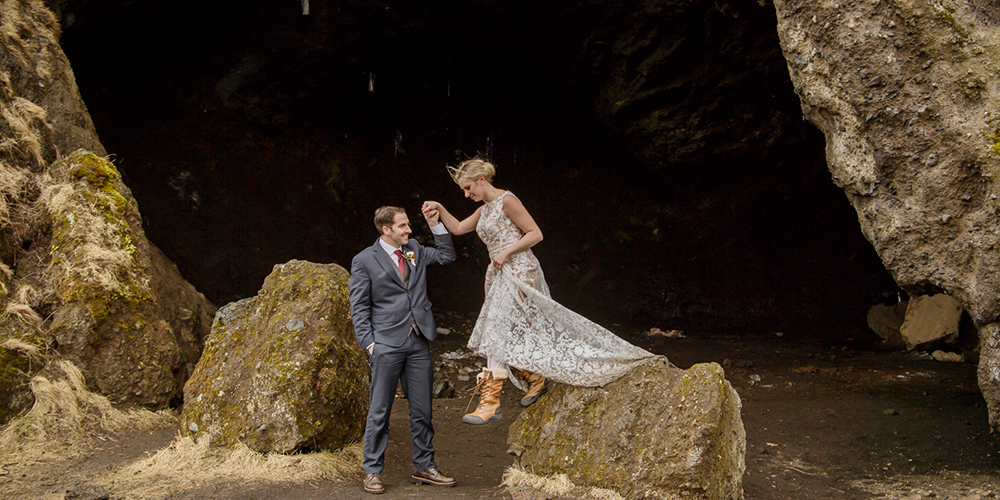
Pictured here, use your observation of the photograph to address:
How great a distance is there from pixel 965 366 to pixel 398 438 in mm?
6704

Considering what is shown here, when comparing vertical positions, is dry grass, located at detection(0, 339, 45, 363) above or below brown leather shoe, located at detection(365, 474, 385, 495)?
above

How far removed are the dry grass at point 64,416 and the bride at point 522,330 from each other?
107 inches

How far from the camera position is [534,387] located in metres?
4.37

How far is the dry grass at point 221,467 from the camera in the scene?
4.02 meters

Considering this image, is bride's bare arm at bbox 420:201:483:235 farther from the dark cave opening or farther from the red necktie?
the dark cave opening

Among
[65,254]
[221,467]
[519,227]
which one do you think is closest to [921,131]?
[519,227]

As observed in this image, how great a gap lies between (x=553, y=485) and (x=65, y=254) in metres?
4.19

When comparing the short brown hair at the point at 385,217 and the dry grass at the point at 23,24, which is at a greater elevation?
the dry grass at the point at 23,24

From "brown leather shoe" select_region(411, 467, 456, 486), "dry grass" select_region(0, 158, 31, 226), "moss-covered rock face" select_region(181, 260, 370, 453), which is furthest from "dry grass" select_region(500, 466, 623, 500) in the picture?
"dry grass" select_region(0, 158, 31, 226)

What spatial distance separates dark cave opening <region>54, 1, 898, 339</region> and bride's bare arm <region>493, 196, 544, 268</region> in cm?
456

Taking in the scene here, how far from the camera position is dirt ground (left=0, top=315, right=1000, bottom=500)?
4.02 meters

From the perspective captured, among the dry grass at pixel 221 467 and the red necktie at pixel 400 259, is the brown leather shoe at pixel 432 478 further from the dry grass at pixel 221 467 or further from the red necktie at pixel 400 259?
the red necktie at pixel 400 259

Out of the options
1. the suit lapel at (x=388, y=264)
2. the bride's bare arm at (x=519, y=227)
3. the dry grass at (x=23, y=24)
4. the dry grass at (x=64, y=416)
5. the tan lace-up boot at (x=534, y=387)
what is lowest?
the dry grass at (x=64, y=416)

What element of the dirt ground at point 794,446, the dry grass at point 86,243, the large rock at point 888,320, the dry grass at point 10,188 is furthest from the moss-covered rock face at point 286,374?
the large rock at point 888,320
